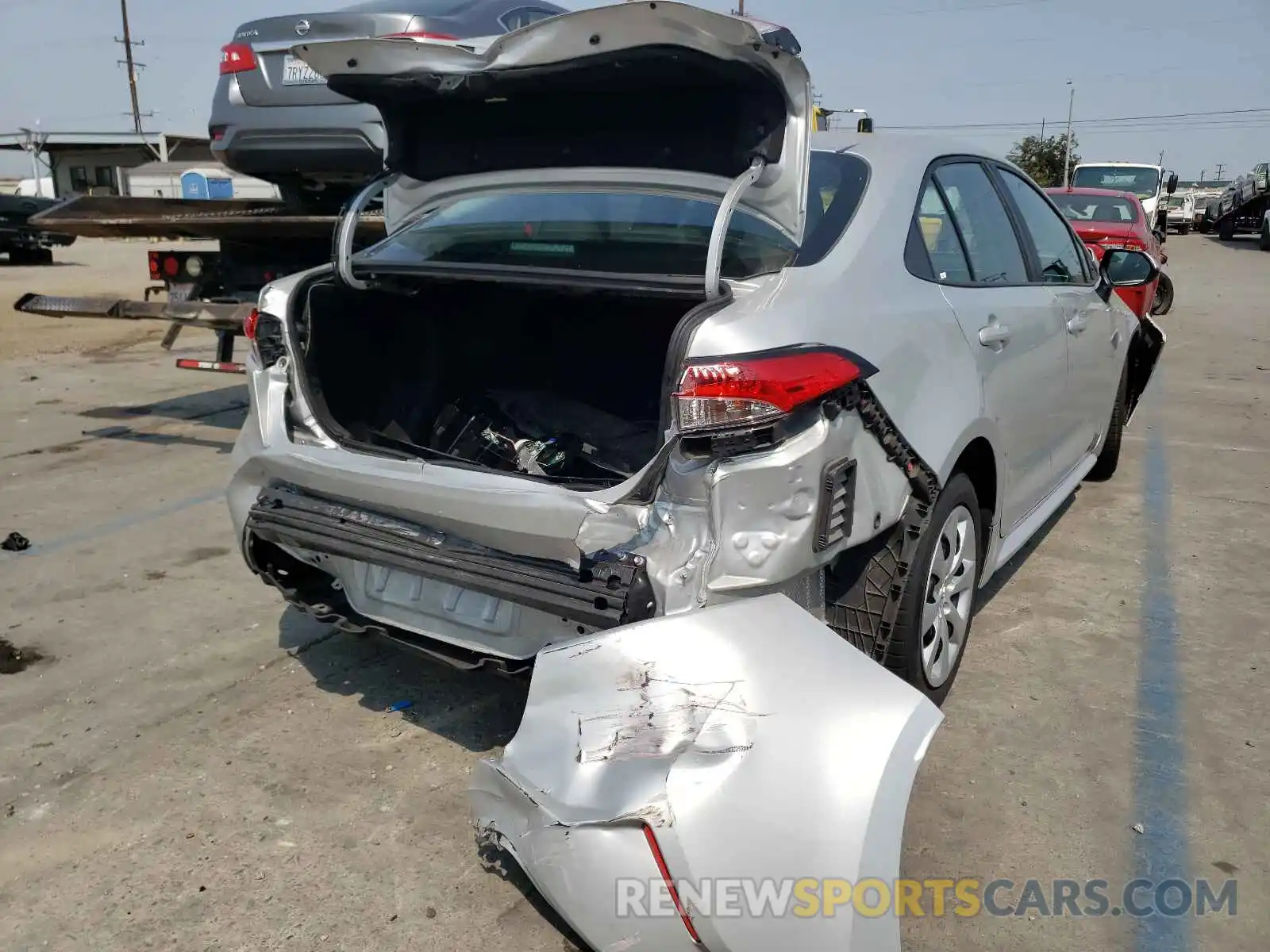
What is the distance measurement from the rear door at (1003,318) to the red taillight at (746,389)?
37.7 inches

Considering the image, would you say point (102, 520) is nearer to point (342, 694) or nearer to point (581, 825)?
point (342, 694)

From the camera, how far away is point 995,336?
3.30 meters

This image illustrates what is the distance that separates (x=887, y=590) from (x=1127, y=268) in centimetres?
290

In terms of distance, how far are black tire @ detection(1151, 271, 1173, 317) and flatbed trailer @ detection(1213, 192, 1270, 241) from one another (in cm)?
2060

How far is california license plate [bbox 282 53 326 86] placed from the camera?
20.7 feet

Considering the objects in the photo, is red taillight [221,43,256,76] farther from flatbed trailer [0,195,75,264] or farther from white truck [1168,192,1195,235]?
white truck [1168,192,1195,235]

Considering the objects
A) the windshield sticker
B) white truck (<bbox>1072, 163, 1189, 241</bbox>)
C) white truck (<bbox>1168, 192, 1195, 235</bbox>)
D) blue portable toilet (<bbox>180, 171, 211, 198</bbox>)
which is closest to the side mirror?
the windshield sticker

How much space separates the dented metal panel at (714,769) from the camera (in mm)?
1976

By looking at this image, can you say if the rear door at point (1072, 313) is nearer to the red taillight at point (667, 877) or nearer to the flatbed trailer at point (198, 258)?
the red taillight at point (667, 877)

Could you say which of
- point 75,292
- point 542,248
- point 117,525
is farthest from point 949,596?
point 75,292

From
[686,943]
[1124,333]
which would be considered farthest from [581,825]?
[1124,333]

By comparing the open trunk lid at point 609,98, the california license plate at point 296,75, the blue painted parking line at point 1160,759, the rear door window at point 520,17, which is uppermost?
the rear door window at point 520,17

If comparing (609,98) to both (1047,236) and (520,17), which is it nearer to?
(1047,236)

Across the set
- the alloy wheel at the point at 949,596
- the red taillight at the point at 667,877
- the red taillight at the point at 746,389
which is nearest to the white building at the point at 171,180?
the alloy wheel at the point at 949,596
